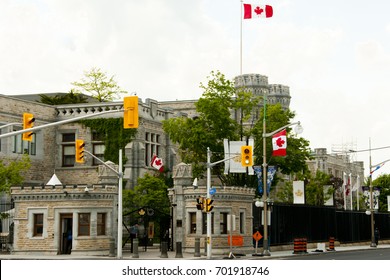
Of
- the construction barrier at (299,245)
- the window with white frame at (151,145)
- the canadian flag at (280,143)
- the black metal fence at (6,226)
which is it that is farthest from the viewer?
the window with white frame at (151,145)

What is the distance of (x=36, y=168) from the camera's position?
188 ft

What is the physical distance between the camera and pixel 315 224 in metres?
59.4

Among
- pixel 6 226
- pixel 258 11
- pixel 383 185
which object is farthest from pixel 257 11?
pixel 383 185

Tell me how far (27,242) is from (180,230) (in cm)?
986

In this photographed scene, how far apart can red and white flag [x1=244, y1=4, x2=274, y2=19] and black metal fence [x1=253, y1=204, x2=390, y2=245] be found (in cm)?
1560

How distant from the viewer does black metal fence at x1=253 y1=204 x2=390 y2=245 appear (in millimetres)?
52562

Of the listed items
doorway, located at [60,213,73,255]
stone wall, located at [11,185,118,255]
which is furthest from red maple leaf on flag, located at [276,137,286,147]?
doorway, located at [60,213,73,255]

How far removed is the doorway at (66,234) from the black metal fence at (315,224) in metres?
12.8

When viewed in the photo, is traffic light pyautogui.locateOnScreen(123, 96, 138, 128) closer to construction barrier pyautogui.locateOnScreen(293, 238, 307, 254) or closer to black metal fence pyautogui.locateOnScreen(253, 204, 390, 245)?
black metal fence pyautogui.locateOnScreen(253, 204, 390, 245)

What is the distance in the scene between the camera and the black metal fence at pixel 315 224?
52.6 meters

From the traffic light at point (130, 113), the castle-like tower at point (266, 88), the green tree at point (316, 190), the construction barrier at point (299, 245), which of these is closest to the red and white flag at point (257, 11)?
the construction barrier at point (299, 245)

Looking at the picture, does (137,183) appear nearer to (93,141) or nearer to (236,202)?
(93,141)

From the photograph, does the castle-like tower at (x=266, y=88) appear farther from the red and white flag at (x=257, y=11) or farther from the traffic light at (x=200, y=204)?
the traffic light at (x=200, y=204)

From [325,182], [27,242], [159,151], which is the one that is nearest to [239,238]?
[27,242]
